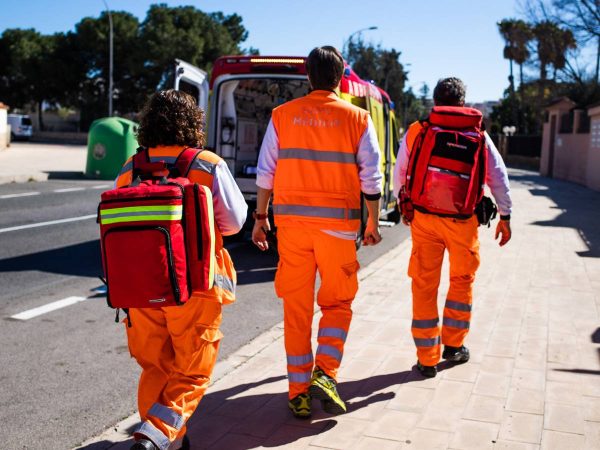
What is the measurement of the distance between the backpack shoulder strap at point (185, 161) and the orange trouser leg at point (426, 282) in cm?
186

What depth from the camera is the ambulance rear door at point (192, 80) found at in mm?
8852

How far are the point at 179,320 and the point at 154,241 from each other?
45 cm

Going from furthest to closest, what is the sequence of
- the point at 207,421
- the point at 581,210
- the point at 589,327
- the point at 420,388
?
1. the point at 581,210
2. the point at 589,327
3. the point at 420,388
4. the point at 207,421

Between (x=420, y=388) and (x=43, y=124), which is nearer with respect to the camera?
(x=420, y=388)

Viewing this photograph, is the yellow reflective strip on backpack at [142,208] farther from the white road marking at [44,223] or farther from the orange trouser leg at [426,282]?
the white road marking at [44,223]

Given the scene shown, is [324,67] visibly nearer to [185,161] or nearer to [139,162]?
[185,161]

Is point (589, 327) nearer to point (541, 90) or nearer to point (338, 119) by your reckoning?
point (338, 119)

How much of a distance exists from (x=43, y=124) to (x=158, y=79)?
16.6m

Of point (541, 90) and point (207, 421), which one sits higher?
point (541, 90)

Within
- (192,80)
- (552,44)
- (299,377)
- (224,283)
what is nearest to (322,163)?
(224,283)

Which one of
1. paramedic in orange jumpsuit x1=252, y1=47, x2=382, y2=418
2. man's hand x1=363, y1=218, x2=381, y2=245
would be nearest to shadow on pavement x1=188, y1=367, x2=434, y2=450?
paramedic in orange jumpsuit x1=252, y1=47, x2=382, y2=418

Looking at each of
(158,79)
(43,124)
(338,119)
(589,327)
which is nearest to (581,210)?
(589,327)

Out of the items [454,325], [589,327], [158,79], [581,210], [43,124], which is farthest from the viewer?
[43,124]

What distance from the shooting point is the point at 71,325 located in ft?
19.8
